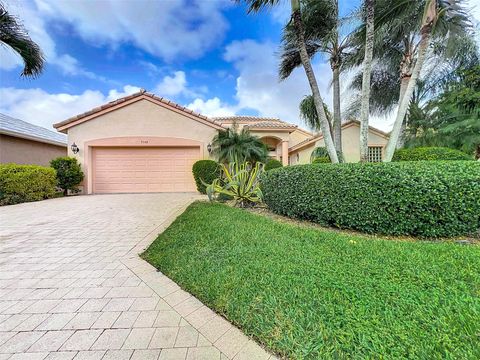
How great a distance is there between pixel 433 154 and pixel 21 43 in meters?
18.9

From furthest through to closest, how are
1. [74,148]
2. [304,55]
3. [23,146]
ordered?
[23,146], [74,148], [304,55]

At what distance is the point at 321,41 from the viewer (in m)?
8.71

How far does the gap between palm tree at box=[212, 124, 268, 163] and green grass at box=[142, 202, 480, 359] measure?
7.25 m

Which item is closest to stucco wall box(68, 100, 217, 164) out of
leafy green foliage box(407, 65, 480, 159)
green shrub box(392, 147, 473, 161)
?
green shrub box(392, 147, 473, 161)

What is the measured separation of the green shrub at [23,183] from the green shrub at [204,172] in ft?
20.8

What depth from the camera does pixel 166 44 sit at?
10203 millimetres

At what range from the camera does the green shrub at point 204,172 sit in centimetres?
1091

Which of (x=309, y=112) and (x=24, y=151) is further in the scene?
(x=309, y=112)

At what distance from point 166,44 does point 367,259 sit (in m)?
11.5

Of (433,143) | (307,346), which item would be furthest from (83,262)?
(433,143)

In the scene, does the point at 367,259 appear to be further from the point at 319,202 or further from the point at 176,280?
the point at 176,280

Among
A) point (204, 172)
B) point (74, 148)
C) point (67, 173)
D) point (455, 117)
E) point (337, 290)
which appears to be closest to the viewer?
point (337, 290)

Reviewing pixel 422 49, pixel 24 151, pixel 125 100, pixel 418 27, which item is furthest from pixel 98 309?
pixel 24 151

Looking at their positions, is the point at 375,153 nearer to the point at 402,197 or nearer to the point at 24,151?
the point at 402,197
